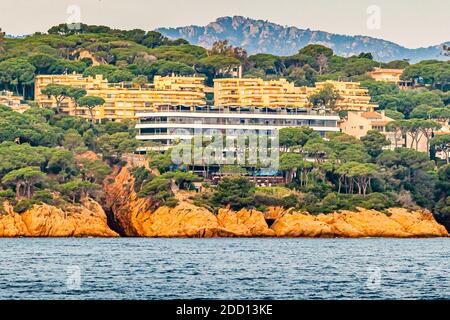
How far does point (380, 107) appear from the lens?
164 meters

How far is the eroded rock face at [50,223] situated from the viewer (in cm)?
10750

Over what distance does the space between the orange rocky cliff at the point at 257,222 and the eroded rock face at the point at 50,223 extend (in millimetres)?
3390

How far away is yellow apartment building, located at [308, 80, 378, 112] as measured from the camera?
158750 millimetres

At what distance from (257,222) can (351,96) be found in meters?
53.0

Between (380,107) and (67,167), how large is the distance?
54.8m

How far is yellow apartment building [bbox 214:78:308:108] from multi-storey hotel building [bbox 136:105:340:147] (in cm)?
1431

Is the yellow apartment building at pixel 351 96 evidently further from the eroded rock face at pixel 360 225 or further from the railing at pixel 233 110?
the eroded rock face at pixel 360 225

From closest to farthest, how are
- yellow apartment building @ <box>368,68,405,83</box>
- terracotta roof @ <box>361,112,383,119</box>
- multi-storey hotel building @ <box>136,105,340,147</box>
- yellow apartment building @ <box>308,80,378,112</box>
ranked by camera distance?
1. multi-storey hotel building @ <box>136,105,340,147</box>
2. terracotta roof @ <box>361,112,383,119</box>
3. yellow apartment building @ <box>308,80,378,112</box>
4. yellow apartment building @ <box>368,68,405,83</box>

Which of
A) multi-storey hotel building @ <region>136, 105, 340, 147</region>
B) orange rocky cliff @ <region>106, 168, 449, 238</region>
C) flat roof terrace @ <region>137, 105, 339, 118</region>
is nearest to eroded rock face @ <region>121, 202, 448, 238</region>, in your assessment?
orange rocky cliff @ <region>106, 168, 449, 238</region>

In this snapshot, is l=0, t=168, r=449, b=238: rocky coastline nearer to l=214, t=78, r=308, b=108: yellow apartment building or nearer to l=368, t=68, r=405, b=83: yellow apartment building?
l=214, t=78, r=308, b=108: yellow apartment building

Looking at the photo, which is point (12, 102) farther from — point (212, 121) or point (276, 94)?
point (276, 94)

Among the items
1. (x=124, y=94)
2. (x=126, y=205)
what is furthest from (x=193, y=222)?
(x=124, y=94)

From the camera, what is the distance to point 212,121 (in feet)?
450
